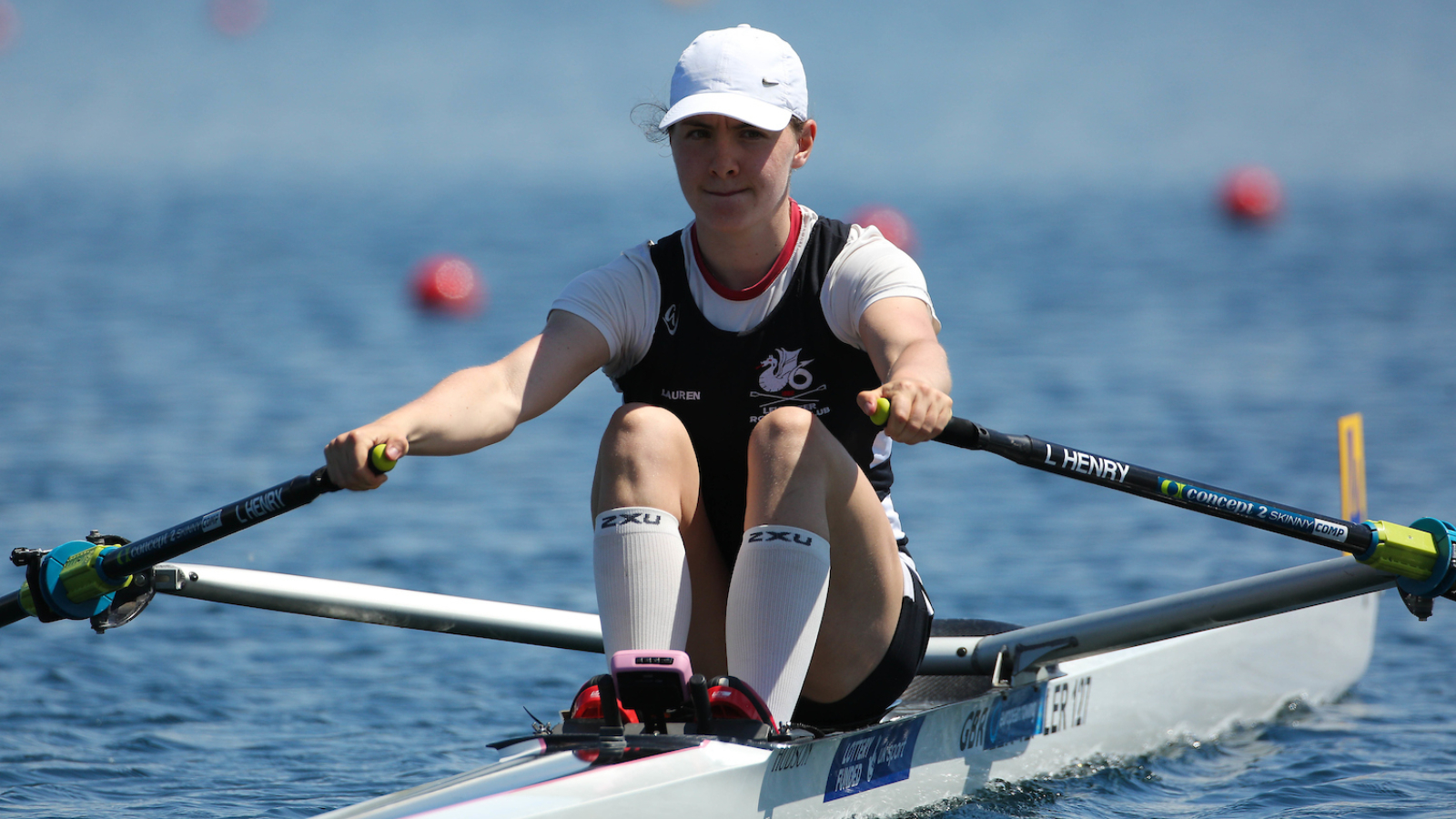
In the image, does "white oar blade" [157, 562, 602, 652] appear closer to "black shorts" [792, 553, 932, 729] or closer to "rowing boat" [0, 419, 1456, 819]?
"rowing boat" [0, 419, 1456, 819]

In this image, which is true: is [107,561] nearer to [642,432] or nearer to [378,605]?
[378,605]

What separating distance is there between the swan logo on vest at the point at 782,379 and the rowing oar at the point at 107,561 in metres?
0.83

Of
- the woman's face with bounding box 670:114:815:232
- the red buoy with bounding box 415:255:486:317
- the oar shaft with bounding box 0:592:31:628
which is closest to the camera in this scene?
the woman's face with bounding box 670:114:815:232

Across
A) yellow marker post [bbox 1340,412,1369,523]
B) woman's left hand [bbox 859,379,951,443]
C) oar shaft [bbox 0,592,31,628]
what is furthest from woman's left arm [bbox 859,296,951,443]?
yellow marker post [bbox 1340,412,1369,523]

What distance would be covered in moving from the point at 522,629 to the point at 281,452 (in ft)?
16.9

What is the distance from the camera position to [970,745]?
3156mm

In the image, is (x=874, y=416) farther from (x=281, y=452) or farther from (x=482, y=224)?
(x=482, y=224)

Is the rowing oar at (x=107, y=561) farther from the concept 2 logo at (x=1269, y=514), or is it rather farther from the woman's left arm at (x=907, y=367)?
the concept 2 logo at (x=1269, y=514)

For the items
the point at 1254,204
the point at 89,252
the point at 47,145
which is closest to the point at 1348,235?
the point at 1254,204

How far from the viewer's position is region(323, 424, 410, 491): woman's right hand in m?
2.35

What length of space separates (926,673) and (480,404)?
1396mm

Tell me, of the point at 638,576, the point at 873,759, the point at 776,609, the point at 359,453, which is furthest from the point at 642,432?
the point at 873,759

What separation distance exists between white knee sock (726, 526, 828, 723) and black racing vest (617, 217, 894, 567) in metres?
0.27

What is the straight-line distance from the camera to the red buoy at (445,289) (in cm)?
1414
